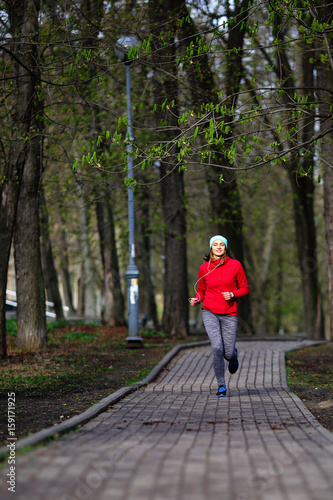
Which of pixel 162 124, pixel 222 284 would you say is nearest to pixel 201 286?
pixel 222 284

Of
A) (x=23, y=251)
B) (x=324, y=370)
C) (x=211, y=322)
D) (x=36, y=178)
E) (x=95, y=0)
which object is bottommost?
(x=324, y=370)

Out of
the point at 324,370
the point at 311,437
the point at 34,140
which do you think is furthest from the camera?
the point at 34,140

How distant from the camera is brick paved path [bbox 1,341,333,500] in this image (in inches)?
148

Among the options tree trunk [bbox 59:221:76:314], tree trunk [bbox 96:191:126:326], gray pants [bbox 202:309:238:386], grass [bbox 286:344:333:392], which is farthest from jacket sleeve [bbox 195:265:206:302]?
tree trunk [bbox 59:221:76:314]

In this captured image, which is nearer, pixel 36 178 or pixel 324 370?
pixel 324 370

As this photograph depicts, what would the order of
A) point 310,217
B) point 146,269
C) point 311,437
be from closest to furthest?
1. point 311,437
2. point 310,217
3. point 146,269

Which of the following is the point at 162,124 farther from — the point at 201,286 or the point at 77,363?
the point at 77,363

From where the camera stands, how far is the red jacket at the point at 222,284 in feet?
27.6

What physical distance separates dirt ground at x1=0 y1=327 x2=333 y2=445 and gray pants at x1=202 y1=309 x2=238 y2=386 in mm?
1224

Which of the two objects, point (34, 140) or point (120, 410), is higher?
point (34, 140)

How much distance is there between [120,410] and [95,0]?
9540 mm

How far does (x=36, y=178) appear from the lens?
1296 centimetres

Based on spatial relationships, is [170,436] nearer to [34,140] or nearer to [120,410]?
[120,410]

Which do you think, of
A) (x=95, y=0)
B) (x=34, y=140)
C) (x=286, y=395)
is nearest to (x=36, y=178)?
(x=34, y=140)
